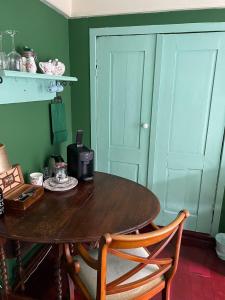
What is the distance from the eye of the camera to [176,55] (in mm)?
2062

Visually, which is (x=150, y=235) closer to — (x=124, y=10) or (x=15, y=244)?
(x=15, y=244)

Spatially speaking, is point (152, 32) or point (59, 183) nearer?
point (59, 183)

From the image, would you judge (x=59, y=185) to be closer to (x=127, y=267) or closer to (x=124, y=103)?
(x=127, y=267)

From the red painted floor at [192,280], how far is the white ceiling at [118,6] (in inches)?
84.5

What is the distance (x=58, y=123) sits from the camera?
2125 millimetres

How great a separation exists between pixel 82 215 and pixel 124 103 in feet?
4.26

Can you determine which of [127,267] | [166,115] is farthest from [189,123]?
[127,267]

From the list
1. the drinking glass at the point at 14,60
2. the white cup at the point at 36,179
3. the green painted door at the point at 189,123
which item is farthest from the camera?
the green painted door at the point at 189,123

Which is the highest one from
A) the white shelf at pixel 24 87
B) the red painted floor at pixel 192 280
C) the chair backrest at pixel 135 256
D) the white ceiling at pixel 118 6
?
the white ceiling at pixel 118 6

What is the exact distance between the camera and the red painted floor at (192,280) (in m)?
1.75

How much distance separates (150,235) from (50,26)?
1.79 metres

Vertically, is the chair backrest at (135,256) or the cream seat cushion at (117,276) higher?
the chair backrest at (135,256)

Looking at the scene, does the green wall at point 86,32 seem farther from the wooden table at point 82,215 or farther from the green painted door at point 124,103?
the wooden table at point 82,215

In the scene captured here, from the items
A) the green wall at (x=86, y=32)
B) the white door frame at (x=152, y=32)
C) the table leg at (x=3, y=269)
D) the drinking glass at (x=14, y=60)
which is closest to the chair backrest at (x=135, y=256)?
the table leg at (x=3, y=269)
